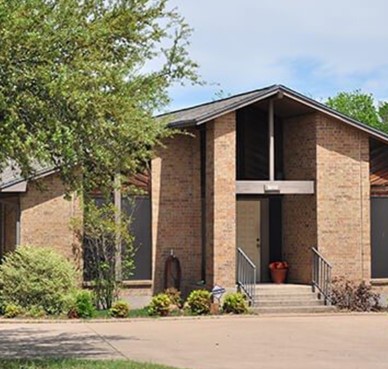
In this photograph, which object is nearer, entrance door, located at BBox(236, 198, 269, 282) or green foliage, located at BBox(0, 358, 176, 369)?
green foliage, located at BBox(0, 358, 176, 369)

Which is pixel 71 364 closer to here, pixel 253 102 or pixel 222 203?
pixel 222 203

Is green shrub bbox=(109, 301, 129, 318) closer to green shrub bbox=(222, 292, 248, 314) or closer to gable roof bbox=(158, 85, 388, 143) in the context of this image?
green shrub bbox=(222, 292, 248, 314)

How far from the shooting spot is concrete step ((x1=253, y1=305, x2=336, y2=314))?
21.9 meters

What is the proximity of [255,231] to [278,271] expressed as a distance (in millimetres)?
1455

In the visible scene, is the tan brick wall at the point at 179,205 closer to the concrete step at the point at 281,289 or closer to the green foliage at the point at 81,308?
the concrete step at the point at 281,289

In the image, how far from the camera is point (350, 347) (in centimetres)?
1555

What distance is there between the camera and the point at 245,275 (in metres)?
23.1

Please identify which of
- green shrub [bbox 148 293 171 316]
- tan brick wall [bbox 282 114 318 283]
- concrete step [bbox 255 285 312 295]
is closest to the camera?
green shrub [bbox 148 293 171 316]

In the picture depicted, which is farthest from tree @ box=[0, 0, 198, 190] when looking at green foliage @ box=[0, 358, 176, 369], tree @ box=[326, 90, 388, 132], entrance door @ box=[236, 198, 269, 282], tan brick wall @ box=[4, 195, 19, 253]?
tree @ box=[326, 90, 388, 132]

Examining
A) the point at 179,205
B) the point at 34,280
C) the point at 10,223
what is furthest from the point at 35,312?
the point at 179,205

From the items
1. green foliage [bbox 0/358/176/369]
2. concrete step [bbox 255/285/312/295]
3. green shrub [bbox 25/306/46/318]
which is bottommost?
green foliage [bbox 0/358/176/369]

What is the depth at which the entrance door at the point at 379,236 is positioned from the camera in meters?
24.4

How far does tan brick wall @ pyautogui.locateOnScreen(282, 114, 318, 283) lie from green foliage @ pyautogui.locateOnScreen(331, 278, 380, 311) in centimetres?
119

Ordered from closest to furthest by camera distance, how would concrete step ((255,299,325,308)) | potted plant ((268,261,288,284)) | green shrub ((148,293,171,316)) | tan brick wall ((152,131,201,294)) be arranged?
1. green shrub ((148,293,171,316))
2. concrete step ((255,299,325,308))
3. tan brick wall ((152,131,201,294))
4. potted plant ((268,261,288,284))
